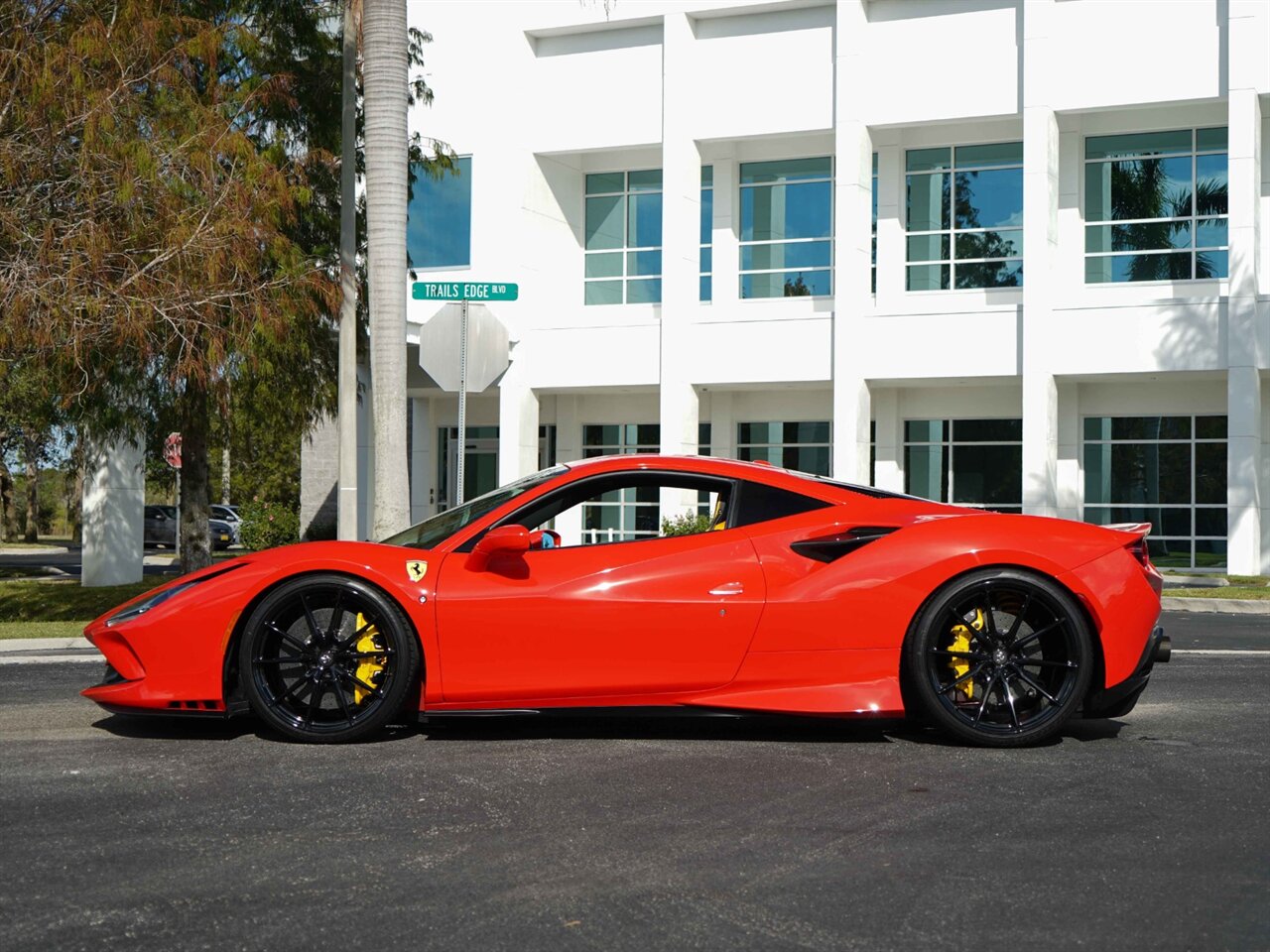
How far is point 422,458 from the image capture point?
1356 inches

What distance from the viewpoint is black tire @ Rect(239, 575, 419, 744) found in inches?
256

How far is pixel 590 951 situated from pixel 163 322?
1087 centimetres

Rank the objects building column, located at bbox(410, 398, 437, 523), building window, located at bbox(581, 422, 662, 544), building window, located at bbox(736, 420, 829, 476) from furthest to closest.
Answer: building column, located at bbox(410, 398, 437, 523) < building window, located at bbox(581, 422, 662, 544) < building window, located at bbox(736, 420, 829, 476)

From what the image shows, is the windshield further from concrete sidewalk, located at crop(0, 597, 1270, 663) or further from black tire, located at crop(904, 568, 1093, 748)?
concrete sidewalk, located at crop(0, 597, 1270, 663)

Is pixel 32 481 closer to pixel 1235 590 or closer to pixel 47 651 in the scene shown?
pixel 1235 590

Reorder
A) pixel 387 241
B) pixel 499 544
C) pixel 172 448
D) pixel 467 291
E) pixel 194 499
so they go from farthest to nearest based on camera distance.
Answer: pixel 172 448 < pixel 194 499 < pixel 387 241 < pixel 467 291 < pixel 499 544

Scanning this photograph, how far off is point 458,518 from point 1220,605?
14.1m

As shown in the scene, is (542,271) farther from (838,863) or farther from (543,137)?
(838,863)

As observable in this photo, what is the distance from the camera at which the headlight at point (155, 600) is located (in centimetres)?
664

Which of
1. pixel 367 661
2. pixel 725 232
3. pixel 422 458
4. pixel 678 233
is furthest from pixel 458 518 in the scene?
pixel 422 458

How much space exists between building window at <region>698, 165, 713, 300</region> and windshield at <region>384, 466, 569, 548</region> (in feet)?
75.6

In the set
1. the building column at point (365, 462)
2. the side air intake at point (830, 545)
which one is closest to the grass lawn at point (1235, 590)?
the side air intake at point (830, 545)

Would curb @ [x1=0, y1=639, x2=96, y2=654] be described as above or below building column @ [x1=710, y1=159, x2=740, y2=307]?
below

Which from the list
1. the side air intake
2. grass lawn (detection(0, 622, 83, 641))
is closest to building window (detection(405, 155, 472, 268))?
grass lawn (detection(0, 622, 83, 641))
